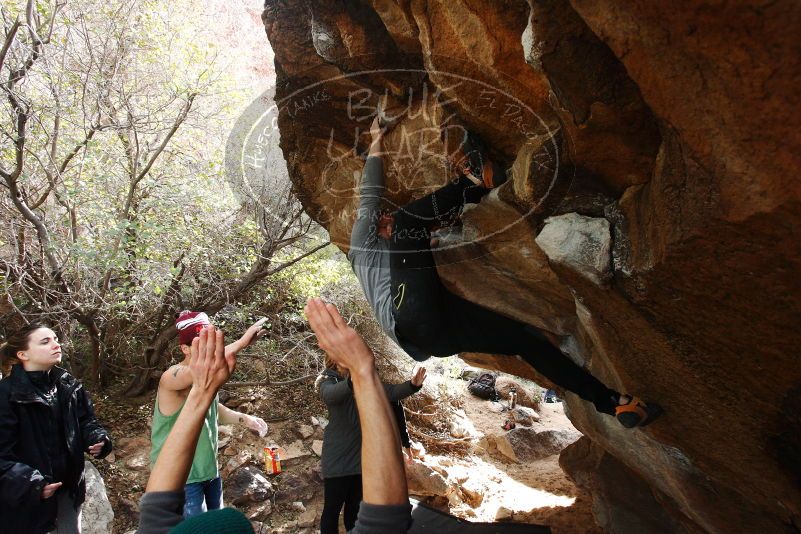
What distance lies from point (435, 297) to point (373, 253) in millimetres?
546

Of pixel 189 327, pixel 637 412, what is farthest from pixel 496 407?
pixel 189 327

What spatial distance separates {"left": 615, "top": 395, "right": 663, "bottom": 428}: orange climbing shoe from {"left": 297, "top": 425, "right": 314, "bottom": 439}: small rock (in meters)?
5.37

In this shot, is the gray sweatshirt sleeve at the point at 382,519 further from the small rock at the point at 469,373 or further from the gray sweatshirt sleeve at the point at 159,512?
the small rock at the point at 469,373

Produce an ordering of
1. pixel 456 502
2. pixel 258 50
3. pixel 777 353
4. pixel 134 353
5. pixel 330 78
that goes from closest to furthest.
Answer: pixel 777 353 < pixel 330 78 < pixel 456 502 < pixel 134 353 < pixel 258 50

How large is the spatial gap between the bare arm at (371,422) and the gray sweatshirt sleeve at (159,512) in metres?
0.64

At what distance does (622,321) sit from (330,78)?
3049 millimetres

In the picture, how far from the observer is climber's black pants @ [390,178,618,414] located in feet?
9.45

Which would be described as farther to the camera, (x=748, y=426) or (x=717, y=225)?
(x=748, y=426)

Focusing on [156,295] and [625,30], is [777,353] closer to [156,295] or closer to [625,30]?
[625,30]

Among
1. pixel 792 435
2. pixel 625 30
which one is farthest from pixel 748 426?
pixel 625 30

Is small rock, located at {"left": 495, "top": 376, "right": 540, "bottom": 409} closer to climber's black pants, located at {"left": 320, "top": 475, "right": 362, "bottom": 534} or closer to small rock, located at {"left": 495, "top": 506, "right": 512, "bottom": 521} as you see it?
small rock, located at {"left": 495, "top": 506, "right": 512, "bottom": 521}

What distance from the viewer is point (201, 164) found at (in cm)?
758

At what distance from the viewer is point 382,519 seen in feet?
4.56

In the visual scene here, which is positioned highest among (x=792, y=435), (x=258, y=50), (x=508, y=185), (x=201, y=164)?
(x=258, y=50)
